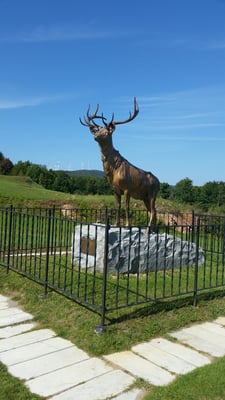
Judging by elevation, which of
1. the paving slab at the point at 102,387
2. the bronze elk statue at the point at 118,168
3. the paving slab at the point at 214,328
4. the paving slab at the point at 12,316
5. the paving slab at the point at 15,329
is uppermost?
the bronze elk statue at the point at 118,168

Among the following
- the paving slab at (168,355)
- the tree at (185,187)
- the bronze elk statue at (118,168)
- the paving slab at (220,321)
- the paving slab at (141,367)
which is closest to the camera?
the paving slab at (141,367)

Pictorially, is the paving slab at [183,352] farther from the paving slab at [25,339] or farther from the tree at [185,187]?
the tree at [185,187]

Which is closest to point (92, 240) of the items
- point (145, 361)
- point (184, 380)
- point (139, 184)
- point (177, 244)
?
point (139, 184)

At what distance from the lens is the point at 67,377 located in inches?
128

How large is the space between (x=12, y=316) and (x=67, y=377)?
183 centimetres

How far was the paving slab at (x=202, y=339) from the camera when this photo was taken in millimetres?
3997

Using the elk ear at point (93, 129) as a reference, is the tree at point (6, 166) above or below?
above

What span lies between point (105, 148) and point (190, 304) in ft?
11.0

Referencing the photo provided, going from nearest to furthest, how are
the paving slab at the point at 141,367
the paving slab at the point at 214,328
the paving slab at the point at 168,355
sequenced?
the paving slab at the point at 141,367 < the paving slab at the point at 168,355 < the paving slab at the point at 214,328

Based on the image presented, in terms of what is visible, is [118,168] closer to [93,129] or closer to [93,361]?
[93,129]

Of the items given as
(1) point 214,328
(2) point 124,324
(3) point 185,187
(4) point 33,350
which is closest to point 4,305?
(4) point 33,350

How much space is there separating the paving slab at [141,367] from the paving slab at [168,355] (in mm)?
89

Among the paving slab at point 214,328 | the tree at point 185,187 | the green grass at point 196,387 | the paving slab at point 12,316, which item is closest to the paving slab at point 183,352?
the green grass at point 196,387

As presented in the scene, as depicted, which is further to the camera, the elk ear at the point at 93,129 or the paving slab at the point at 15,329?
the elk ear at the point at 93,129
